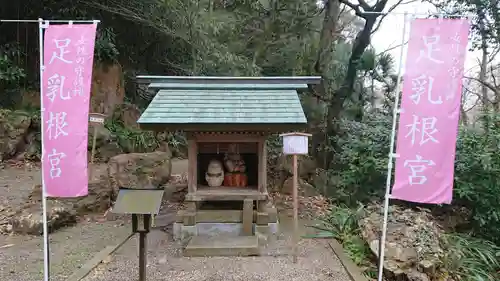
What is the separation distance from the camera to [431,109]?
3.39 metres

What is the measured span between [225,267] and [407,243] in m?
2.13

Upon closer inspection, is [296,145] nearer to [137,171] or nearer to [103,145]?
[137,171]

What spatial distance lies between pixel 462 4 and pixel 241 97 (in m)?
5.79

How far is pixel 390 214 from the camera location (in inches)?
196

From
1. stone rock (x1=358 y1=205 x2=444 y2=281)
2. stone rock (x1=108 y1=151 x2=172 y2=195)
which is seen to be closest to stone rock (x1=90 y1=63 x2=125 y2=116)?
stone rock (x1=108 y1=151 x2=172 y2=195)

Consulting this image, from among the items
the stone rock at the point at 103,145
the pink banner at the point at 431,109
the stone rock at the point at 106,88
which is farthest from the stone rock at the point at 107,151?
the pink banner at the point at 431,109

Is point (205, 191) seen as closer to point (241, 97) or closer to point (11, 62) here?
point (241, 97)

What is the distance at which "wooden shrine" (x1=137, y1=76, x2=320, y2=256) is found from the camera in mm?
4637

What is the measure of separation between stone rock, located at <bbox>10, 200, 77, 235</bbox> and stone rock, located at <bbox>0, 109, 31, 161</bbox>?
173 inches

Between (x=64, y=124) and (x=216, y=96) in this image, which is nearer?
(x=64, y=124)

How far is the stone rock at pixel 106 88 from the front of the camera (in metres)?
11.0

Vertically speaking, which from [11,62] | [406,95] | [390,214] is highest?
[11,62]

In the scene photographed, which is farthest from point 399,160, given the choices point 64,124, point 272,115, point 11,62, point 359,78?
point 11,62

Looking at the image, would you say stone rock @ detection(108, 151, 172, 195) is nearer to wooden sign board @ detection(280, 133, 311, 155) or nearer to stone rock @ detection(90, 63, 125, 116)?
wooden sign board @ detection(280, 133, 311, 155)
